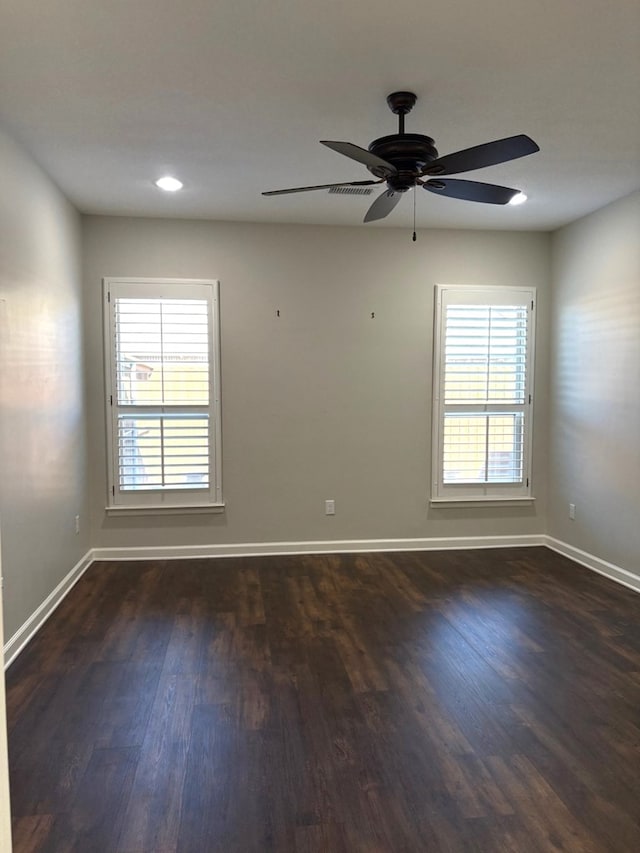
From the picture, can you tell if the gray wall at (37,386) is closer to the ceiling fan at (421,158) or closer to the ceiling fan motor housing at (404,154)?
the ceiling fan at (421,158)

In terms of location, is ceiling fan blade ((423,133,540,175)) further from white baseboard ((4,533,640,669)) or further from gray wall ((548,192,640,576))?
white baseboard ((4,533,640,669))

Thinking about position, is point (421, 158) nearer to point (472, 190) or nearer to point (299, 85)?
point (472, 190)

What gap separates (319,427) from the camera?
15.8 feet

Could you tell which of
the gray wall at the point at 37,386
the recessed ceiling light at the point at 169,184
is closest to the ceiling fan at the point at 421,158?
the recessed ceiling light at the point at 169,184

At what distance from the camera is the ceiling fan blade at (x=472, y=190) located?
106 inches

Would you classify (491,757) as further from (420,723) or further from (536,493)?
(536,493)

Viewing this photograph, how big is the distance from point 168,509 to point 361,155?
3.28 metres

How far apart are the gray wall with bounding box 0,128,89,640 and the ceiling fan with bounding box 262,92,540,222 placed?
1.57m

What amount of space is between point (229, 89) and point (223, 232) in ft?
6.90

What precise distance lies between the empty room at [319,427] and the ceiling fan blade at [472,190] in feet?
0.10

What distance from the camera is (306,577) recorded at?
421 cm

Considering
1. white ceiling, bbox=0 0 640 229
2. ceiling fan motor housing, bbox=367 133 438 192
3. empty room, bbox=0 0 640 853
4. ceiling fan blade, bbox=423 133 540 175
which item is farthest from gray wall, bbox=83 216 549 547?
ceiling fan blade, bbox=423 133 540 175

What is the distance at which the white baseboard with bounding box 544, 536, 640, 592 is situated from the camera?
13.2 feet

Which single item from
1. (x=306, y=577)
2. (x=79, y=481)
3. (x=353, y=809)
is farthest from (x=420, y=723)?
(x=79, y=481)
